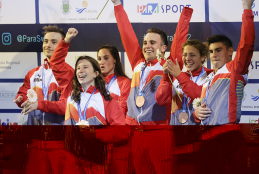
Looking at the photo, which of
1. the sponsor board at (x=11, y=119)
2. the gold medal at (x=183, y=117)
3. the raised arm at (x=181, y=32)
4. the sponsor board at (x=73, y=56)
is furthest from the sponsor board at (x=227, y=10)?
the sponsor board at (x=11, y=119)

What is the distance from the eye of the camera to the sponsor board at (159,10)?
2625mm

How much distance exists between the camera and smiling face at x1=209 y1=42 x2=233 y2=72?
2.62 metres

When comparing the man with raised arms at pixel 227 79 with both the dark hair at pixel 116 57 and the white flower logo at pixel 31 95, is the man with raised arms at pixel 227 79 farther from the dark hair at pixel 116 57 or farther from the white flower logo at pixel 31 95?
the white flower logo at pixel 31 95

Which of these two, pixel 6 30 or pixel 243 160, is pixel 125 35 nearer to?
pixel 6 30

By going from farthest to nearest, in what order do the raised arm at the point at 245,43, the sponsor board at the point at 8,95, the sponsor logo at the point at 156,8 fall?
the sponsor board at the point at 8,95 → the sponsor logo at the point at 156,8 → the raised arm at the point at 245,43

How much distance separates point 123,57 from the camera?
2.68 metres

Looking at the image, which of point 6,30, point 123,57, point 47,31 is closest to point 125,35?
point 123,57

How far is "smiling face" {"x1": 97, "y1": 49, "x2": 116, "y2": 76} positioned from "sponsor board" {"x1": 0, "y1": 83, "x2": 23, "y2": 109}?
2.74 feet

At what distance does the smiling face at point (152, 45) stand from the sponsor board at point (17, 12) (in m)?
1.06

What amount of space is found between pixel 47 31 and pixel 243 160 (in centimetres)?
217

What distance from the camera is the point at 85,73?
106 inches

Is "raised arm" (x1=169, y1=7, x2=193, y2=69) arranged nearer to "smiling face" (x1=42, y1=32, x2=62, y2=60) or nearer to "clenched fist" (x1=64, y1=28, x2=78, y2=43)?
"clenched fist" (x1=64, y1=28, x2=78, y2=43)

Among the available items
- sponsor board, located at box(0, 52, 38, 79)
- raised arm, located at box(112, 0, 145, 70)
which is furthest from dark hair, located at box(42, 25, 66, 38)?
raised arm, located at box(112, 0, 145, 70)

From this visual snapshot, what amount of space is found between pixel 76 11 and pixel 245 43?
61.2 inches
